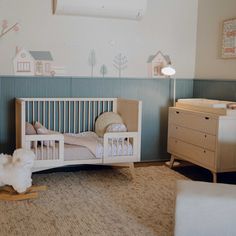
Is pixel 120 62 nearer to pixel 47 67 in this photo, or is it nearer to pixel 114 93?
pixel 114 93

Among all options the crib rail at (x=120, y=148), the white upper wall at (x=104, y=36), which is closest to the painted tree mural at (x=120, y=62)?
the white upper wall at (x=104, y=36)

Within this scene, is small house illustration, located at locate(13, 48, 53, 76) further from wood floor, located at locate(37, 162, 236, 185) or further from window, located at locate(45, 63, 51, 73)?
wood floor, located at locate(37, 162, 236, 185)

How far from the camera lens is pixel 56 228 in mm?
2672

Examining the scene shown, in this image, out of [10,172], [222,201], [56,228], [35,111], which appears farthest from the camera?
[35,111]

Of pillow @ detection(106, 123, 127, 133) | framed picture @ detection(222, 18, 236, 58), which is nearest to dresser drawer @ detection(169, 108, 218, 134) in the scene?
pillow @ detection(106, 123, 127, 133)

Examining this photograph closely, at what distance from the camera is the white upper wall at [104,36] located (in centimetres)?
394

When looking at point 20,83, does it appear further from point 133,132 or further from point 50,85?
point 133,132

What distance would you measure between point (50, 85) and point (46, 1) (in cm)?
88

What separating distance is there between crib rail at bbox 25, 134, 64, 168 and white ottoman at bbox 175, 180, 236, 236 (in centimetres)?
157

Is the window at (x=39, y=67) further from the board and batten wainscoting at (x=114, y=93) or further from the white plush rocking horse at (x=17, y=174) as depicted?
the white plush rocking horse at (x=17, y=174)

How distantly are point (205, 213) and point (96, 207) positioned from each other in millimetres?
1122

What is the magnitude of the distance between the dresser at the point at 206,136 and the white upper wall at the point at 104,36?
81cm

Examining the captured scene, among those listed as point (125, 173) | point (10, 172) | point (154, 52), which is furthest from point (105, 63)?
point (10, 172)

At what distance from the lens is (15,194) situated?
3264 mm
